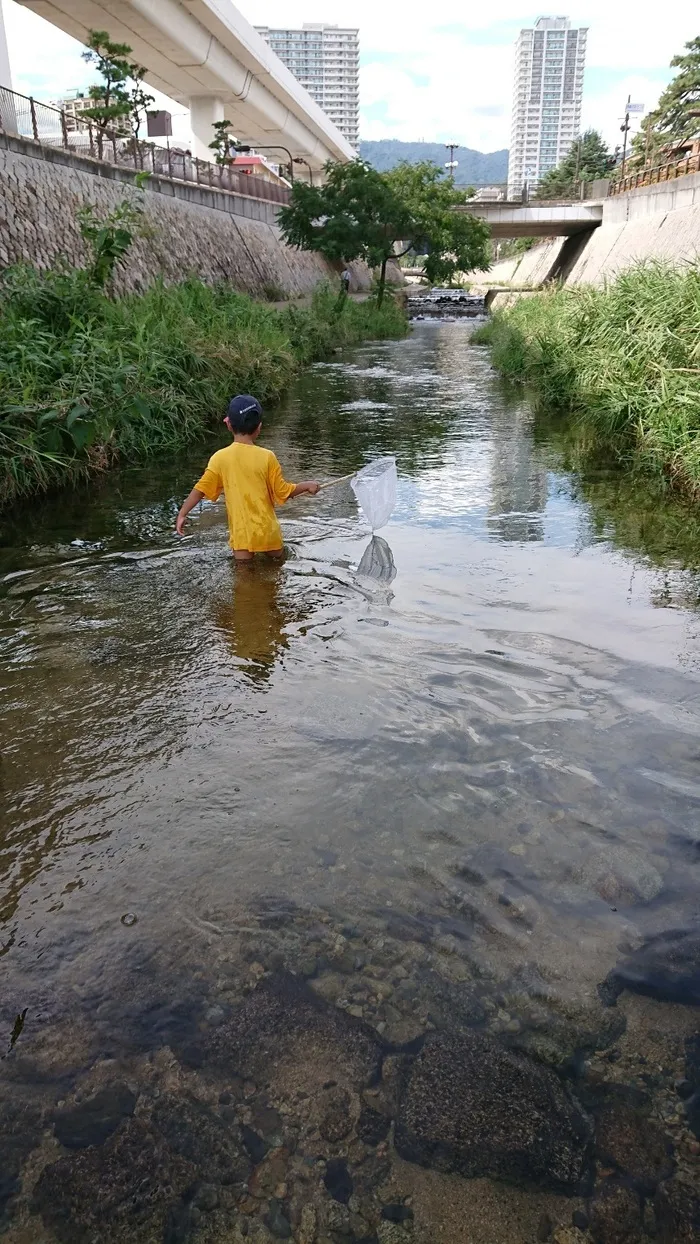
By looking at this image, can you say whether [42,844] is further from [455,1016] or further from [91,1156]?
[455,1016]

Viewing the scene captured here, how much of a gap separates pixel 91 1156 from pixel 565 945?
1533 mm

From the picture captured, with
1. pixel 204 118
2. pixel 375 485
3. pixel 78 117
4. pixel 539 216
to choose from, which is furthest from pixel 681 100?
pixel 375 485

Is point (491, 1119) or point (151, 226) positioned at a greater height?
point (151, 226)

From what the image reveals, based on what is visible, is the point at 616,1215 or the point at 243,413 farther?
the point at 243,413

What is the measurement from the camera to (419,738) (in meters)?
3.96

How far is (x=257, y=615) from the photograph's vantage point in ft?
17.8

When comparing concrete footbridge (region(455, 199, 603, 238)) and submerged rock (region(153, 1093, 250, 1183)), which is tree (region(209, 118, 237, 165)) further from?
submerged rock (region(153, 1093, 250, 1183))

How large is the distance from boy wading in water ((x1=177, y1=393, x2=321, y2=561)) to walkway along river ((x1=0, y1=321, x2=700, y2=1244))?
45cm

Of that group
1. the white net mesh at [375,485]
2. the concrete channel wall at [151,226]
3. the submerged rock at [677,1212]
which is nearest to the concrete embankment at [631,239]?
the white net mesh at [375,485]

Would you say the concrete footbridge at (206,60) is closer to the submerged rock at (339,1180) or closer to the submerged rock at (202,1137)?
the submerged rock at (202,1137)

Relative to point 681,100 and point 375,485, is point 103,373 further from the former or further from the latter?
point 681,100

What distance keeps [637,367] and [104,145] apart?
17541 mm

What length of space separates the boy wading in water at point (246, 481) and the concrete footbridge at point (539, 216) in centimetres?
4415

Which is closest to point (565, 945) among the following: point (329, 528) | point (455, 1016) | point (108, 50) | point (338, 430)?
point (455, 1016)
